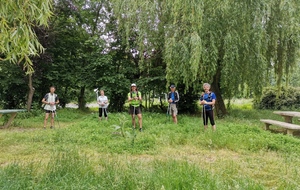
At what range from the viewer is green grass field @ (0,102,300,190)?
300cm

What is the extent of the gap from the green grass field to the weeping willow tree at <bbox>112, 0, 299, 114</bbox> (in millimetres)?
2902

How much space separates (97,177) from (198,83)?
8238 mm

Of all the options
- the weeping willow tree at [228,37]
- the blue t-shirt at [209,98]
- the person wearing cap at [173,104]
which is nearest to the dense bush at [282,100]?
the weeping willow tree at [228,37]

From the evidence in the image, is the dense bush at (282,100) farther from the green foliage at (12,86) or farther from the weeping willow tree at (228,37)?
the green foliage at (12,86)

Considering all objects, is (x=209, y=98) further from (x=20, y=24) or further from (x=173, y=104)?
(x=20, y=24)

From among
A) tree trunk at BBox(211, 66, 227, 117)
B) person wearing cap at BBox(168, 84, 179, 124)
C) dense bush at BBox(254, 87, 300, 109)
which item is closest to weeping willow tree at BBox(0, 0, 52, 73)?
person wearing cap at BBox(168, 84, 179, 124)

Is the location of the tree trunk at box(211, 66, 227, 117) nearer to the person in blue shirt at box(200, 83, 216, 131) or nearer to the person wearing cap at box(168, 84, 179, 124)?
the person wearing cap at box(168, 84, 179, 124)

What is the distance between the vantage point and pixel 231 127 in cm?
733

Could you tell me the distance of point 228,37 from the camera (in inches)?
348

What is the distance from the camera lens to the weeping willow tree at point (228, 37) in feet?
29.2

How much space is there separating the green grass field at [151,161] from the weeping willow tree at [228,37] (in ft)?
9.52

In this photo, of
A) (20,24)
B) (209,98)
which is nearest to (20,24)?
(20,24)

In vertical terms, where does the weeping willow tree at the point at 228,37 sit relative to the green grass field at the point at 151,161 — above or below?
above

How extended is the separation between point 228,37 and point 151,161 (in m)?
6.30
